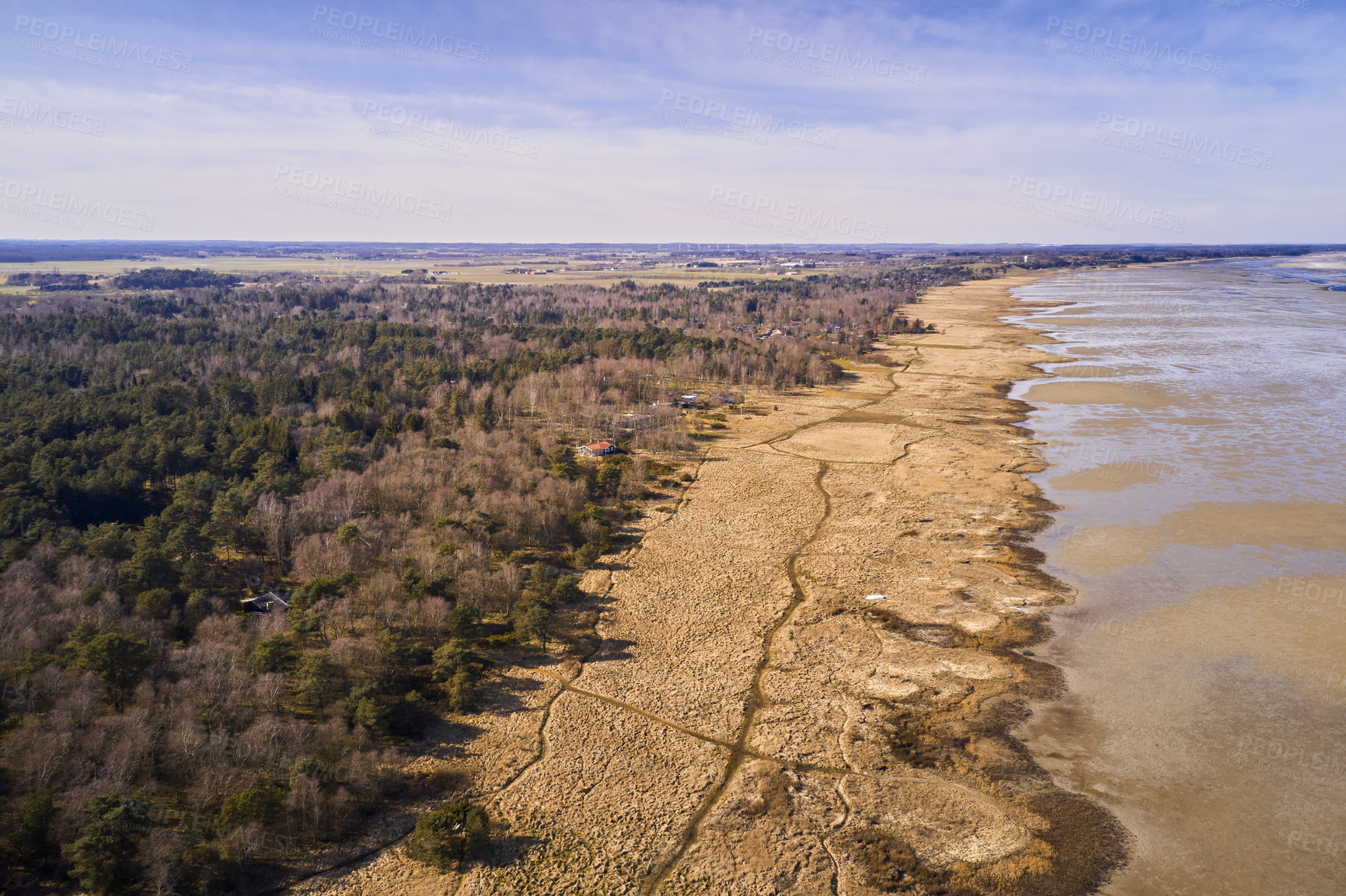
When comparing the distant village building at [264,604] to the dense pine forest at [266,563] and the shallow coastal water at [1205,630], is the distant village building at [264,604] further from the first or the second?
the shallow coastal water at [1205,630]

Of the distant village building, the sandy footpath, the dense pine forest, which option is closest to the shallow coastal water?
the sandy footpath

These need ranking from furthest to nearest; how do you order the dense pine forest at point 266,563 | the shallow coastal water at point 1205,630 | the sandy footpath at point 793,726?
the shallow coastal water at point 1205,630 → the dense pine forest at point 266,563 → the sandy footpath at point 793,726

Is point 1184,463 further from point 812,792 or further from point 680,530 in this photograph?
point 812,792

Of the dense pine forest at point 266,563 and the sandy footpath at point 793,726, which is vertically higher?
the dense pine forest at point 266,563

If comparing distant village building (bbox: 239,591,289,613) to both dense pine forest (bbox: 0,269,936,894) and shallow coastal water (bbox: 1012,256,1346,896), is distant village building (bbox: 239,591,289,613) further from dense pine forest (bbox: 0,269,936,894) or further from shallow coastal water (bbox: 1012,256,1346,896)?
shallow coastal water (bbox: 1012,256,1346,896)

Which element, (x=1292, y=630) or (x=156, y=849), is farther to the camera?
(x=1292, y=630)

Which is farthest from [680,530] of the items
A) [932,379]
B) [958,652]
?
[932,379]

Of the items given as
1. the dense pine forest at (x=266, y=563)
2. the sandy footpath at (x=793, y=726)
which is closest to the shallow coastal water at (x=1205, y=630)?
the sandy footpath at (x=793, y=726)
